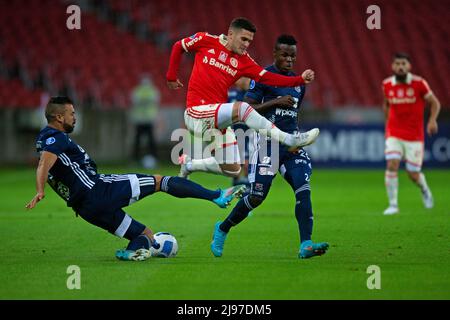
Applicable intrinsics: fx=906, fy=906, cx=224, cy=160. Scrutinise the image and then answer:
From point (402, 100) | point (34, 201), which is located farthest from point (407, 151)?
point (34, 201)

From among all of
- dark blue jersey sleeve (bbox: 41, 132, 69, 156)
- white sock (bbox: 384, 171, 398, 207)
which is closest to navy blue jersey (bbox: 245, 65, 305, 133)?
dark blue jersey sleeve (bbox: 41, 132, 69, 156)

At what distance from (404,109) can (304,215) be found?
535cm

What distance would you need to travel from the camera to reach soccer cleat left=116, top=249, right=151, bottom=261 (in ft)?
27.2

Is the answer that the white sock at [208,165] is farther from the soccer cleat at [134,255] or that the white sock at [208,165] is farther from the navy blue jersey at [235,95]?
the navy blue jersey at [235,95]

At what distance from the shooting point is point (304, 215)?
8461 mm

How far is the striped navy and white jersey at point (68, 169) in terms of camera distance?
8156 millimetres

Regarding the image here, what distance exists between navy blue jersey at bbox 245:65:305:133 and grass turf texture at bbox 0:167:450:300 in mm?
1260

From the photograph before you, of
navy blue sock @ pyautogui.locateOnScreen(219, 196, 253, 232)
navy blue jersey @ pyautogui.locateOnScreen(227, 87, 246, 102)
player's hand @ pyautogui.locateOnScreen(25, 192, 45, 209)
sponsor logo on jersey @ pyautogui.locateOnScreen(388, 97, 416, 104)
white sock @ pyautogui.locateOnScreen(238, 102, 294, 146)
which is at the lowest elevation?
navy blue sock @ pyautogui.locateOnScreen(219, 196, 253, 232)

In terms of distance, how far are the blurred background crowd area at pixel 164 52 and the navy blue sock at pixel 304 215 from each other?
49.2 ft

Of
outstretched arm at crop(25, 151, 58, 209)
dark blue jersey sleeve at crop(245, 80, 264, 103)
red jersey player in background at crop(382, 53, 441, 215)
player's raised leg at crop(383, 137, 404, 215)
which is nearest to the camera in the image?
outstretched arm at crop(25, 151, 58, 209)

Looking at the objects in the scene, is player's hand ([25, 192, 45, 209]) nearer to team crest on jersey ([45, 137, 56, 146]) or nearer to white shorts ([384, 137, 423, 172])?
team crest on jersey ([45, 137, 56, 146])

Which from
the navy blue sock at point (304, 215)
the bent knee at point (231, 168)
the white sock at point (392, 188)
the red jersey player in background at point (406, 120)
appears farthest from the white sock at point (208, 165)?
the red jersey player in background at point (406, 120)

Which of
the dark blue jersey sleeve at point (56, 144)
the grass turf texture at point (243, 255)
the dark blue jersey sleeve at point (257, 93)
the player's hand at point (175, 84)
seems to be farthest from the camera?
the player's hand at point (175, 84)

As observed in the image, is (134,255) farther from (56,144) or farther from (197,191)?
(56,144)
